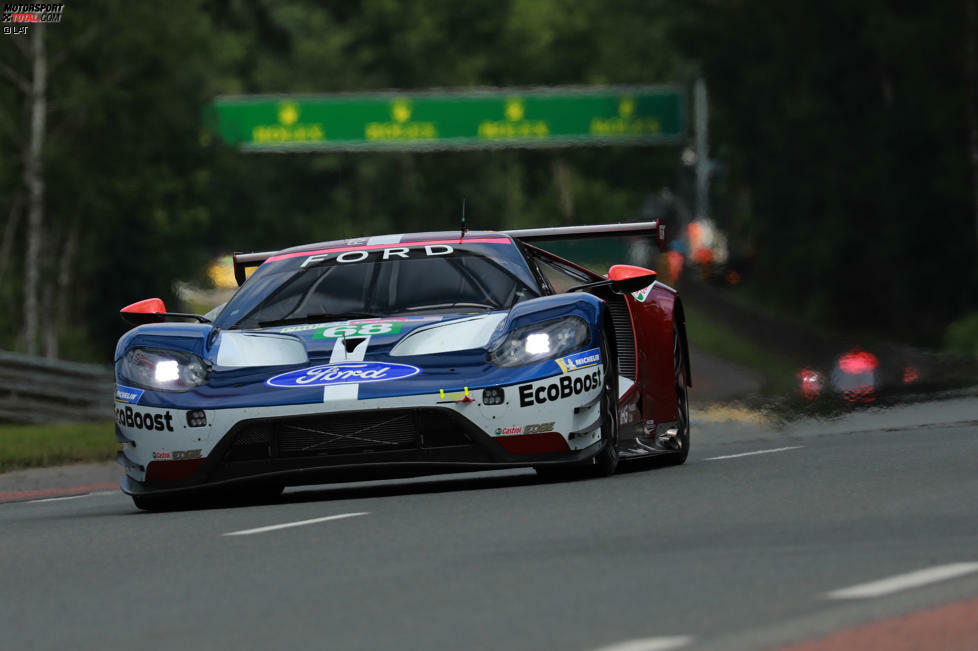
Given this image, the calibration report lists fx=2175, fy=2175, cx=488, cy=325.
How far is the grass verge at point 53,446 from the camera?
15.2 m

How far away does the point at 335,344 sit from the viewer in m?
10.0

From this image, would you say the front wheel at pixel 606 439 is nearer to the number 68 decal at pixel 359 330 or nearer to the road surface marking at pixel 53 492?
A: the number 68 decal at pixel 359 330

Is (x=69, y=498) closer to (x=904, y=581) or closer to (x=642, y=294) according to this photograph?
(x=642, y=294)

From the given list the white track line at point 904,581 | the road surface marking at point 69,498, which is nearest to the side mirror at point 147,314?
the road surface marking at point 69,498

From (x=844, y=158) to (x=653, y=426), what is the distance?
3547 centimetres

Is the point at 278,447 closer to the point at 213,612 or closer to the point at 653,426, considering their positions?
the point at 653,426

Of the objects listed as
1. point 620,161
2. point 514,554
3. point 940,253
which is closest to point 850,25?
point 940,253

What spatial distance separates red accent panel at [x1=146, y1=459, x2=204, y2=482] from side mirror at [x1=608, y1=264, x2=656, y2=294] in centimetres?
224

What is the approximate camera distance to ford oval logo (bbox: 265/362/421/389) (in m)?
9.73

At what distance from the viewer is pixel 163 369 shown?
10125 mm

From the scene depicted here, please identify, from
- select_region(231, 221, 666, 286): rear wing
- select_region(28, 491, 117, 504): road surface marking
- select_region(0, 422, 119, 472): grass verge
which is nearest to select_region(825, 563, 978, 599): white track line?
select_region(231, 221, 666, 286): rear wing

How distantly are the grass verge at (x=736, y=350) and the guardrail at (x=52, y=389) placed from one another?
15.8m

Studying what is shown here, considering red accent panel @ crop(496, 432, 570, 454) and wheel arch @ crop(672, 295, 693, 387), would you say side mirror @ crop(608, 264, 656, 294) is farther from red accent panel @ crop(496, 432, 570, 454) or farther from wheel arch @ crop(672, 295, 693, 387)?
wheel arch @ crop(672, 295, 693, 387)

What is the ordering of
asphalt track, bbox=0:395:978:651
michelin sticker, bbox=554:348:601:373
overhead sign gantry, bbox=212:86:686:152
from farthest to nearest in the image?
overhead sign gantry, bbox=212:86:686:152, michelin sticker, bbox=554:348:601:373, asphalt track, bbox=0:395:978:651
